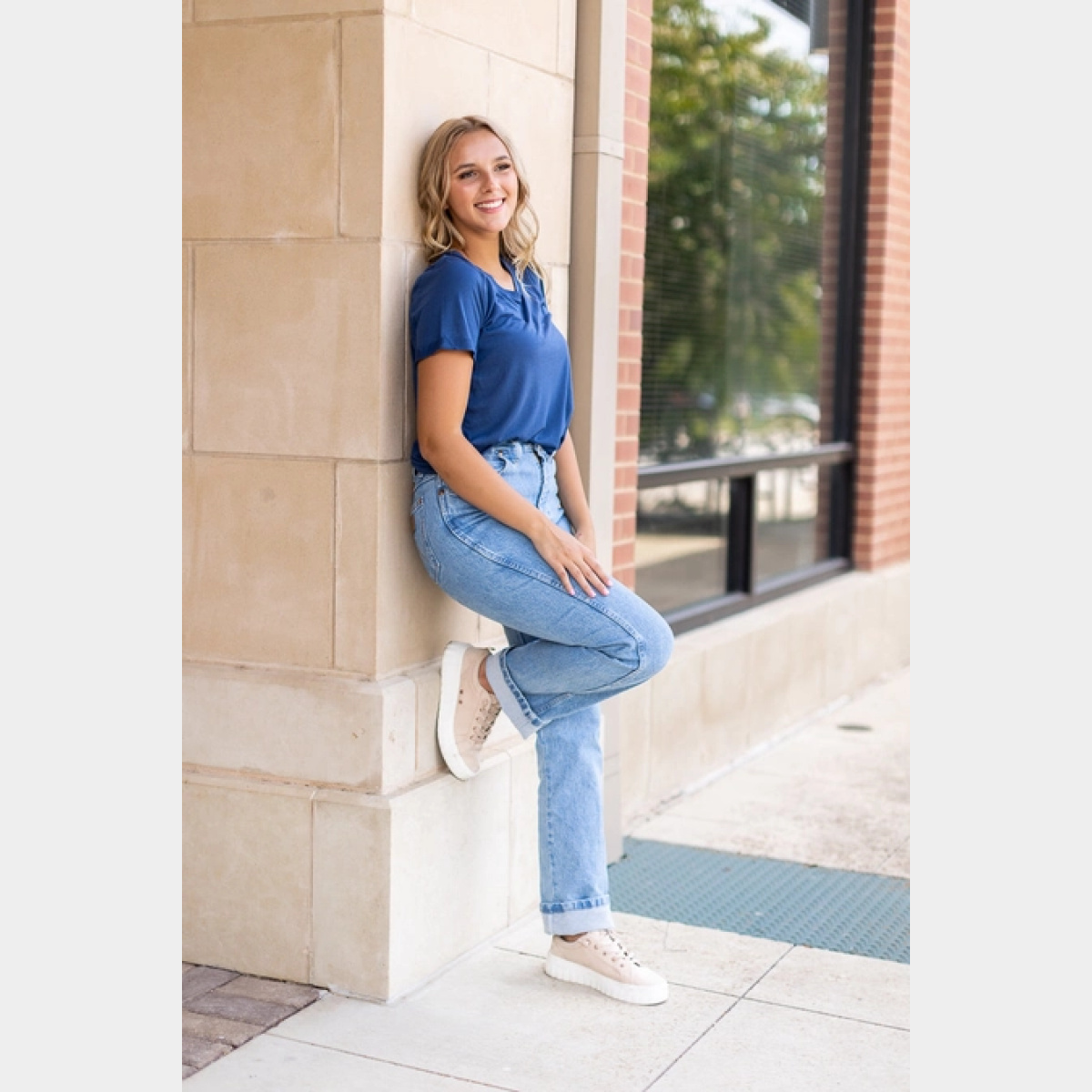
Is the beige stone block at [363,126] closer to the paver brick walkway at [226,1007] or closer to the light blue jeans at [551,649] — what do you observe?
the light blue jeans at [551,649]

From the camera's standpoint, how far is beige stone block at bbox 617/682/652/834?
17.1ft

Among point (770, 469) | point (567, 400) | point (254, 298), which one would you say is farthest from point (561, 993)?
point (770, 469)

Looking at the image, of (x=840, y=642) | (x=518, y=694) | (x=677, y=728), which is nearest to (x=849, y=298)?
(x=840, y=642)

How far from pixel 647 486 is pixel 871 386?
252 cm

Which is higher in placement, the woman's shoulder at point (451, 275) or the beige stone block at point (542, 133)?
the beige stone block at point (542, 133)

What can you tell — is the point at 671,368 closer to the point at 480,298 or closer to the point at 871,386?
the point at 871,386

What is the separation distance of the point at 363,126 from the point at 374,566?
3.24ft

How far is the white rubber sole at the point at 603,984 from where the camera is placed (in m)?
3.72

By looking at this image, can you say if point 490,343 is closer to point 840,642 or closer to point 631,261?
point 631,261

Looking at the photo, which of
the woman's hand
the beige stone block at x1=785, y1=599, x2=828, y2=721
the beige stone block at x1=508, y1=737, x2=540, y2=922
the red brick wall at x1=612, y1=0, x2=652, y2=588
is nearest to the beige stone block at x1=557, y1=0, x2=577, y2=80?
the red brick wall at x1=612, y1=0, x2=652, y2=588

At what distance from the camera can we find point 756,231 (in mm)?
6938

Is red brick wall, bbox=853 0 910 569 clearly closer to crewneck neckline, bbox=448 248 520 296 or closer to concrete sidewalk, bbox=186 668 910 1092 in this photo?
concrete sidewalk, bbox=186 668 910 1092

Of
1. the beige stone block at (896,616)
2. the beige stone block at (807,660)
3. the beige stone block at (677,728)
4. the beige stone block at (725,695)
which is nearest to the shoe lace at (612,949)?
the beige stone block at (677,728)

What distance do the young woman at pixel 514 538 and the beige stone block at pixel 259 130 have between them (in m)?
0.26
